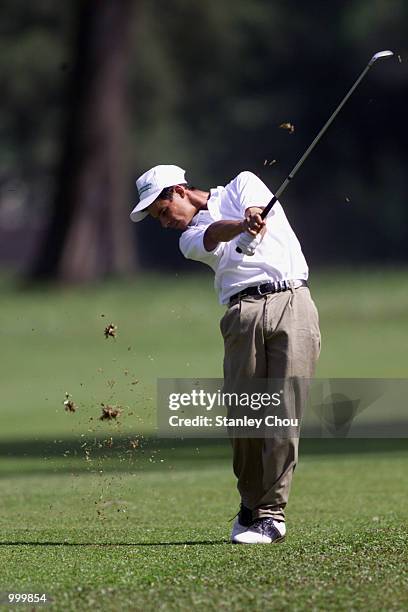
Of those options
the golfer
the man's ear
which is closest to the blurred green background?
the golfer

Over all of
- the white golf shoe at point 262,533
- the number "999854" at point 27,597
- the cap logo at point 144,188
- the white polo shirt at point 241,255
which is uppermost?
the cap logo at point 144,188

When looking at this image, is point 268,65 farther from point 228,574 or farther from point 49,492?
point 228,574

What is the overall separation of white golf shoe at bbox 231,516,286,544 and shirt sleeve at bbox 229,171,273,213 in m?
1.62

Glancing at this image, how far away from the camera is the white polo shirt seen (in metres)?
8.29

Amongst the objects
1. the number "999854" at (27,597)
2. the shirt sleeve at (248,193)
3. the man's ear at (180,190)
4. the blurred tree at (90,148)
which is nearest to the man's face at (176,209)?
the man's ear at (180,190)

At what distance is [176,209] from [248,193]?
1.35 feet

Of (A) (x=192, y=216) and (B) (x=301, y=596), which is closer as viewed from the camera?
(B) (x=301, y=596)

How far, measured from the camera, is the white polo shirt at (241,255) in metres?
8.29

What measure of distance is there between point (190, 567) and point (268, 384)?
4.14ft

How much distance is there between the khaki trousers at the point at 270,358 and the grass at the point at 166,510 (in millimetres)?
335

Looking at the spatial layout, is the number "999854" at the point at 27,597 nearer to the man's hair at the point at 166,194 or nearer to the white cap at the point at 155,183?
the white cap at the point at 155,183

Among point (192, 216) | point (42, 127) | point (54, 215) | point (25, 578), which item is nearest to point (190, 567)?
point (25, 578)

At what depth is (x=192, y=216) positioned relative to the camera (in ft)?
27.8

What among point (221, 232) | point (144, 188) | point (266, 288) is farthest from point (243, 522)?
point (144, 188)
